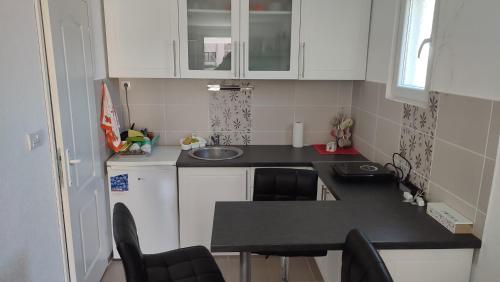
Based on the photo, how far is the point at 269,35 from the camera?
2.60 metres

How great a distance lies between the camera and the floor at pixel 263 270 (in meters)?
2.52

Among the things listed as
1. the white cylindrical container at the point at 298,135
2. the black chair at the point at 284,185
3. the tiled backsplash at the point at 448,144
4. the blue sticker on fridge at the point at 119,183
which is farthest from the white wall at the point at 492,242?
the blue sticker on fridge at the point at 119,183

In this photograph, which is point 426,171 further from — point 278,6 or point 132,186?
point 132,186

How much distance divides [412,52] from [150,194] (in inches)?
76.1

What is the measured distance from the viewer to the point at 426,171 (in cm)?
188

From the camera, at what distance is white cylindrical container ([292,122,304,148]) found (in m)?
2.93

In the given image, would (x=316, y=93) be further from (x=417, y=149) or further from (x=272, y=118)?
(x=417, y=149)

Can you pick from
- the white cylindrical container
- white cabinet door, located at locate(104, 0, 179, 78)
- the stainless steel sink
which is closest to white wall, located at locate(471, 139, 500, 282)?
the white cylindrical container

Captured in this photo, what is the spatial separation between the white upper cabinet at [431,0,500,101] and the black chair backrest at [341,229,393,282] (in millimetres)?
783

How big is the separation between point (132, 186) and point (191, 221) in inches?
19.4

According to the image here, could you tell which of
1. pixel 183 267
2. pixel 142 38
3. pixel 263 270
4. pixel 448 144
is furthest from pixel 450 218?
pixel 142 38

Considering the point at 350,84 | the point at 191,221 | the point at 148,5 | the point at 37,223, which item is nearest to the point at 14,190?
the point at 37,223

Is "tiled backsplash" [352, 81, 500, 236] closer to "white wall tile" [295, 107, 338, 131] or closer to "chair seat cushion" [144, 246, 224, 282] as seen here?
"white wall tile" [295, 107, 338, 131]

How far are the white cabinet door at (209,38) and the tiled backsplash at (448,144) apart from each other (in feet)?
3.51
